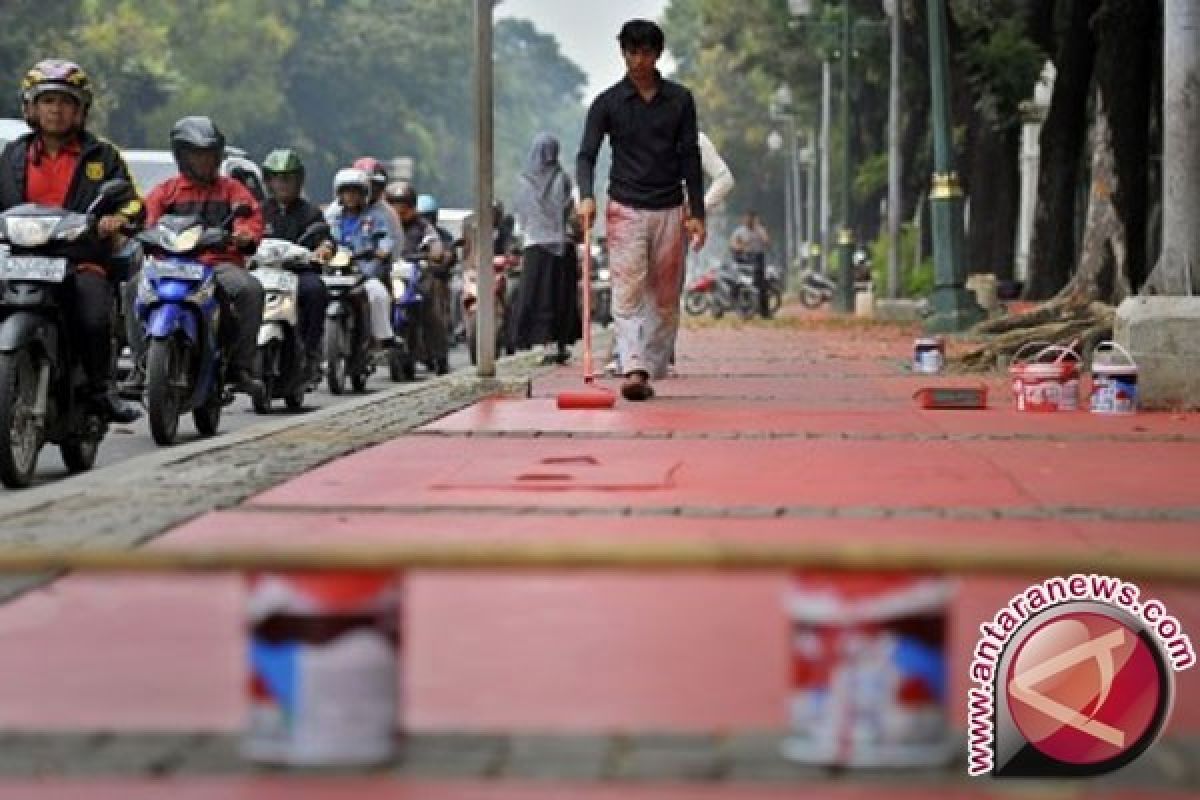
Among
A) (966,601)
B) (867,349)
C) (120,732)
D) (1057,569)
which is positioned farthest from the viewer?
(867,349)

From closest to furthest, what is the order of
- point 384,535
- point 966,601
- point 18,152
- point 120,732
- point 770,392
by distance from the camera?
point 120,732 → point 966,601 → point 384,535 → point 18,152 → point 770,392

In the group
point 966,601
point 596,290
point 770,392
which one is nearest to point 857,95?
point 596,290

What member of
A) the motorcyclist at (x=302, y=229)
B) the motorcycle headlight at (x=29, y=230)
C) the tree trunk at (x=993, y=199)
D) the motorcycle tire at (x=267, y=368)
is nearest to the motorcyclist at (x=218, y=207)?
the motorcycle tire at (x=267, y=368)

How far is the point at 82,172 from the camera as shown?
12.4 meters

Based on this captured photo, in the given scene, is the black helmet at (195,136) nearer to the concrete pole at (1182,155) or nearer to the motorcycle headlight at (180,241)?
the motorcycle headlight at (180,241)

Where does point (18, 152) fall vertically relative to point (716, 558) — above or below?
above

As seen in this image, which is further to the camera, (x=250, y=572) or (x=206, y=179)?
(x=206, y=179)

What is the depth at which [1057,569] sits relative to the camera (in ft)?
16.6

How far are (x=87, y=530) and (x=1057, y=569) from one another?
183 inches

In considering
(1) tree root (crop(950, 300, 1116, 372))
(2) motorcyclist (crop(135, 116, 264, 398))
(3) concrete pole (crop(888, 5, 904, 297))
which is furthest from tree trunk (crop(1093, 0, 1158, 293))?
(3) concrete pole (crop(888, 5, 904, 297))

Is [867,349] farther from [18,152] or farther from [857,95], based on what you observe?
[857,95]

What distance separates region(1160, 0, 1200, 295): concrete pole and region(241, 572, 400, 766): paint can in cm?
1192

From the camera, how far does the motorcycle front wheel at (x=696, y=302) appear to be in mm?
51500

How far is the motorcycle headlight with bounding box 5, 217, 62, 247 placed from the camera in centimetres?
1184
